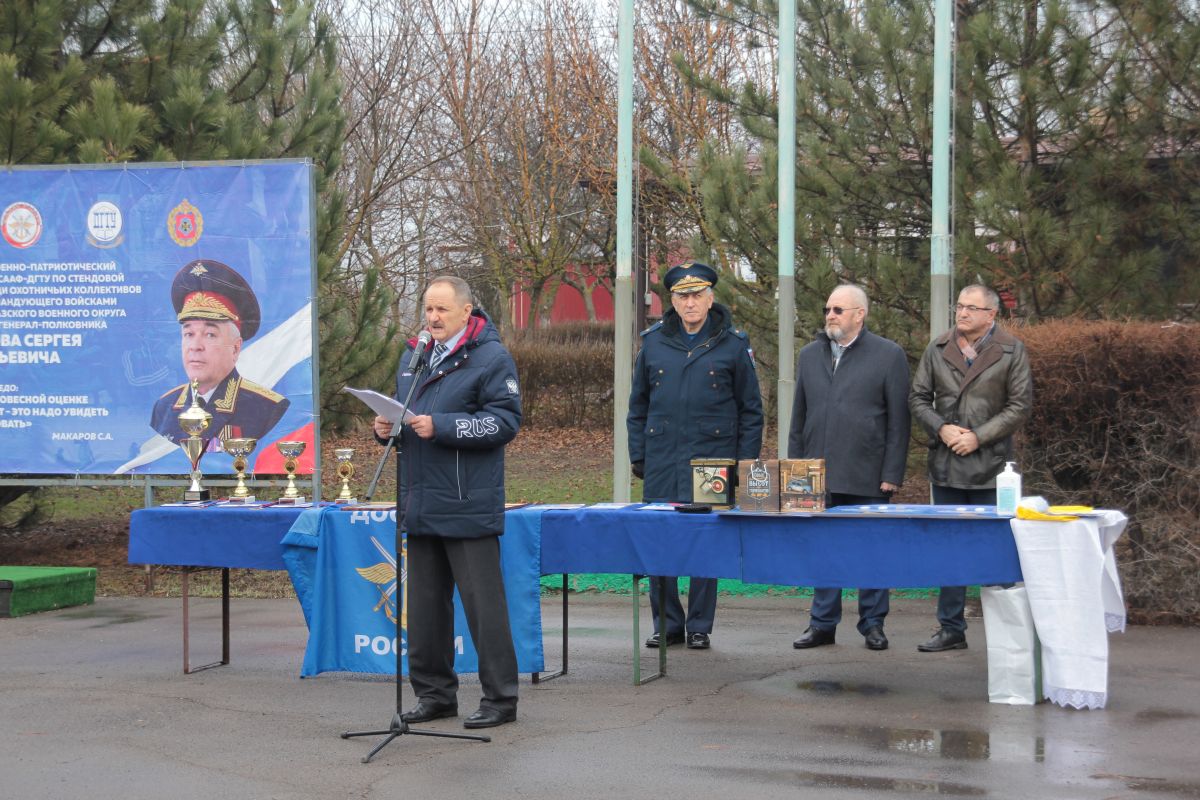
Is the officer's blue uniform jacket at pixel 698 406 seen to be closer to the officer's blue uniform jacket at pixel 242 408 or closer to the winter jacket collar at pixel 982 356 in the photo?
the winter jacket collar at pixel 982 356

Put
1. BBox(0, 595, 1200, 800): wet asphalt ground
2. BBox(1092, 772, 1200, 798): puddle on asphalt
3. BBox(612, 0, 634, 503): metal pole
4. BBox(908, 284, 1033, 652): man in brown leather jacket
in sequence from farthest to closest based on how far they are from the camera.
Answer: BBox(612, 0, 634, 503): metal pole → BBox(908, 284, 1033, 652): man in brown leather jacket → BBox(0, 595, 1200, 800): wet asphalt ground → BBox(1092, 772, 1200, 798): puddle on asphalt

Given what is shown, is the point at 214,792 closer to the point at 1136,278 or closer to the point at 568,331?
the point at 1136,278

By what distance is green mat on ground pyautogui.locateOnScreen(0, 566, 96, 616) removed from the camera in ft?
31.4

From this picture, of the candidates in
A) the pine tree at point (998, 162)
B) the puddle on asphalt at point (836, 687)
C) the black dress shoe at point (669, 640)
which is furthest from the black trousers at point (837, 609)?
the pine tree at point (998, 162)

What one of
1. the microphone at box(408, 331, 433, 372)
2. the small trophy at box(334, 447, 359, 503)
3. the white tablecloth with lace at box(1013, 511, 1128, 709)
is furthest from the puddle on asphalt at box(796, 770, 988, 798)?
the small trophy at box(334, 447, 359, 503)

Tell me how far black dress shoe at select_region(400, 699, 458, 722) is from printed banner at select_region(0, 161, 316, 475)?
3927mm

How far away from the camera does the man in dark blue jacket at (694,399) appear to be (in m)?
7.78

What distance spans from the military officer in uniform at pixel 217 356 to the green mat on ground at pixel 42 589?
120cm

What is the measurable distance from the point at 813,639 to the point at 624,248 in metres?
4.04

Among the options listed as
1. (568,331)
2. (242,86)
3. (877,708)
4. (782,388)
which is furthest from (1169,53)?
(568,331)

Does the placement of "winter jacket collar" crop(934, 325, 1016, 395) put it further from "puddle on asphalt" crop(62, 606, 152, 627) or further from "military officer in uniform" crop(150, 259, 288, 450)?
"puddle on asphalt" crop(62, 606, 152, 627)

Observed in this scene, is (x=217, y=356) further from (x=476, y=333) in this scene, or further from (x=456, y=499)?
(x=456, y=499)

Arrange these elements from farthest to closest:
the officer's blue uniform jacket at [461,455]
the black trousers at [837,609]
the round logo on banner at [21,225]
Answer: the round logo on banner at [21,225] → the black trousers at [837,609] → the officer's blue uniform jacket at [461,455]

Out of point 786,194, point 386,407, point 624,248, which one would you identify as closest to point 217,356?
point 624,248
